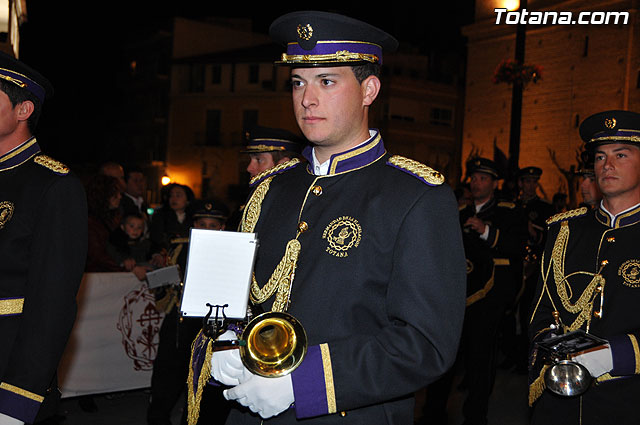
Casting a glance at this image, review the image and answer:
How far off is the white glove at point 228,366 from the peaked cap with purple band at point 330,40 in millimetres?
995

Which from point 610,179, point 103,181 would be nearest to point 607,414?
point 610,179

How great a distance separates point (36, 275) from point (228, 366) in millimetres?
1132

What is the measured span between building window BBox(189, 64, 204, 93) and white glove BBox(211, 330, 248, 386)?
44.3 meters

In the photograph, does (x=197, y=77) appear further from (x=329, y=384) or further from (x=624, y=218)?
(x=329, y=384)

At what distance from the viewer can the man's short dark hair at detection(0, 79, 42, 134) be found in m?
3.17

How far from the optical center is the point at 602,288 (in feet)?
12.5

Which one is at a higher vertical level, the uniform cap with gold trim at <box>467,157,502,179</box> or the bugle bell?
the uniform cap with gold trim at <box>467,157,502,179</box>

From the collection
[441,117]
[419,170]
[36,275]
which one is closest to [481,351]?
[419,170]

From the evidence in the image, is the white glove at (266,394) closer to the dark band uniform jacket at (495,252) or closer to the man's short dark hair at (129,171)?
the dark band uniform jacket at (495,252)

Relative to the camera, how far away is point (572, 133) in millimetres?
24016

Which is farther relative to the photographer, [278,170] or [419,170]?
[278,170]

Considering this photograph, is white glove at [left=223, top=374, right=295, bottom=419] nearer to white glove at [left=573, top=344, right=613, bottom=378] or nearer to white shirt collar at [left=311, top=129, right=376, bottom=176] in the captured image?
white shirt collar at [left=311, top=129, right=376, bottom=176]

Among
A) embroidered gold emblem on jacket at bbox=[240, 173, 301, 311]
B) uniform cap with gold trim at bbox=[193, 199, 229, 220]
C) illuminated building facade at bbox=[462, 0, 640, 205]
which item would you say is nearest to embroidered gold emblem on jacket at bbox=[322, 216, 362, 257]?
embroidered gold emblem on jacket at bbox=[240, 173, 301, 311]

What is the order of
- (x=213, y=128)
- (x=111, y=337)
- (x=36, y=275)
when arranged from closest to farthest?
(x=36, y=275) → (x=111, y=337) → (x=213, y=128)
